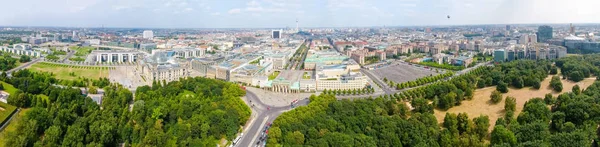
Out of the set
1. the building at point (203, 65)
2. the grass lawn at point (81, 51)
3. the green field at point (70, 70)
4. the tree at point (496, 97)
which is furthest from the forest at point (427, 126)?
the grass lawn at point (81, 51)

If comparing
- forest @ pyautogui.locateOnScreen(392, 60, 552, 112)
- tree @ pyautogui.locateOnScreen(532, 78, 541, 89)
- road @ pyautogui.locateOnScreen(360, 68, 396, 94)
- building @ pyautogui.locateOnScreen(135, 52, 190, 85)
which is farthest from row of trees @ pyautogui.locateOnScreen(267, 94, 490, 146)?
building @ pyautogui.locateOnScreen(135, 52, 190, 85)

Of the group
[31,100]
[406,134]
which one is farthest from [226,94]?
[406,134]

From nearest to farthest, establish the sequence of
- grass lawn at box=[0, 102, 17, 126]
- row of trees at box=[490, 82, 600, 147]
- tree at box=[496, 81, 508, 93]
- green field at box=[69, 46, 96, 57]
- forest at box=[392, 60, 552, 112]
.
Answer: row of trees at box=[490, 82, 600, 147]
grass lawn at box=[0, 102, 17, 126]
forest at box=[392, 60, 552, 112]
tree at box=[496, 81, 508, 93]
green field at box=[69, 46, 96, 57]

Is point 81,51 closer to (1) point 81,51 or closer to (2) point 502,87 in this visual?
(1) point 81,51

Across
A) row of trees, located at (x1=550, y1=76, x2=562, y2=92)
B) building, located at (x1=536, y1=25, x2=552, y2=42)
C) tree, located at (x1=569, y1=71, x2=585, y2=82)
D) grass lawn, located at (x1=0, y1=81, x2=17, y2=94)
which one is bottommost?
grass lawn, located at (x1=0, y1=81, x2=17, y2=94)

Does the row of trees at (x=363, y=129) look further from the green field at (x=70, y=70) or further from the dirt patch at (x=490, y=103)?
the green field at (x=70, y=70)

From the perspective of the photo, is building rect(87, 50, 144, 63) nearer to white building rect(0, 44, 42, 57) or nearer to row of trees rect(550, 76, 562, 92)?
white building rect(0, 44, 42, 57)
